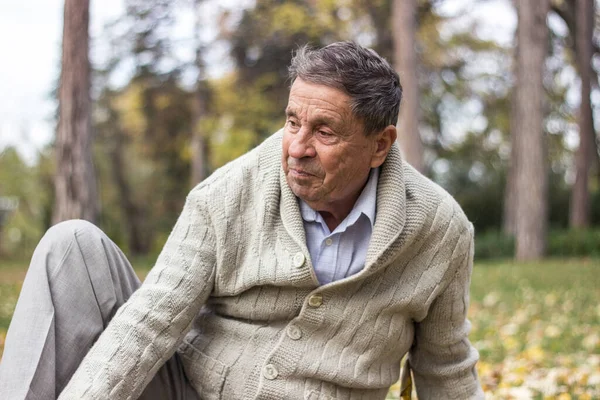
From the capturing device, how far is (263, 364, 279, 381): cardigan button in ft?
7.23

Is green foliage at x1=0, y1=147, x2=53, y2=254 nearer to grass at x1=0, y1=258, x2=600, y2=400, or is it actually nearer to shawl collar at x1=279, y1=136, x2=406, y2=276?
grass at x1=0, y1=258, x2=600, y2=400

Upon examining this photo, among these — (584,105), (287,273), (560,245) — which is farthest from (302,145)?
(584,105)

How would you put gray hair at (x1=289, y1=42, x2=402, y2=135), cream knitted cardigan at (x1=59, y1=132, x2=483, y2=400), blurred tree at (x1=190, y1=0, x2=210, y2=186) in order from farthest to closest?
1. blurred tree at (x1=190, y1=0, x2=210, y2=186)
2. cream knitted cardigan at (x1=59, y1=132, x2=483, y2=400)
3. gray hair at (x1=289, y1=42, x2=402, y2=135)

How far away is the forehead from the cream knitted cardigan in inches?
10.1

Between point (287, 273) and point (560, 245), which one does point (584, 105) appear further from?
point (287, 273)

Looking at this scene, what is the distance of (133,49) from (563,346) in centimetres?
1972

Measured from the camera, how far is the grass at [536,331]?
3896 mm

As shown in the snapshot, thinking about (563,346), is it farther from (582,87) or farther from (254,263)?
(582,87)

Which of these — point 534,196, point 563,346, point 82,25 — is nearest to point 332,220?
point 563,346

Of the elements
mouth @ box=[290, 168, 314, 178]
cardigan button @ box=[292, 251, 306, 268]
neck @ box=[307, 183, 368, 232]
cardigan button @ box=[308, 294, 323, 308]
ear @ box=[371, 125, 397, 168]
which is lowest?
cardigan button @ box=[308, 294, 323, 308]

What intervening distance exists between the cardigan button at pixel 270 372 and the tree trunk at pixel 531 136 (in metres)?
11.8

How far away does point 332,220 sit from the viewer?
2281 mm

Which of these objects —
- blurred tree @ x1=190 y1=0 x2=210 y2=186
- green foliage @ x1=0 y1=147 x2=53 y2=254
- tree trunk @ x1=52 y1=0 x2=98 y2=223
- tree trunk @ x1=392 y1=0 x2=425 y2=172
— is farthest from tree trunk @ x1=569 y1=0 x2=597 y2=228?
green foliage @ x1=0 y1=147 x2=53 y2=254

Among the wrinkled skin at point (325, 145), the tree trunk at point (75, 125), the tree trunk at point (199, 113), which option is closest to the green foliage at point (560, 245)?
the tree trunk at point (199, 113)
